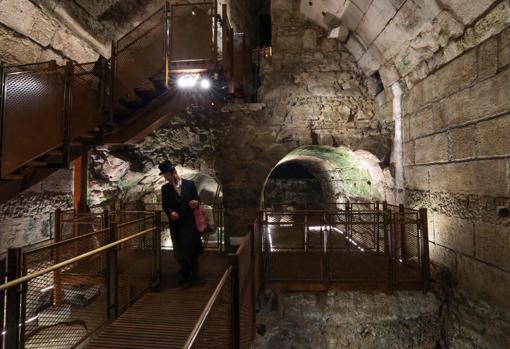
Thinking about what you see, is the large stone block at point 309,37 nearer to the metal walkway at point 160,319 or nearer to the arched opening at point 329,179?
the arched opening at point 329,179

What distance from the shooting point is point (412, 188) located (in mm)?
6344

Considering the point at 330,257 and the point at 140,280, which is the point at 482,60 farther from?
the point at 140,280

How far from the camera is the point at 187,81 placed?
20.5 ft

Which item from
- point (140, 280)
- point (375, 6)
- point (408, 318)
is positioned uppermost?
point (375, 6)

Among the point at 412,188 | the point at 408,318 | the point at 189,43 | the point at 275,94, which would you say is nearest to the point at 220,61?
the point at 189,43

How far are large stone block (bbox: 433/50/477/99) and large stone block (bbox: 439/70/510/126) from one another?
0.14 metres

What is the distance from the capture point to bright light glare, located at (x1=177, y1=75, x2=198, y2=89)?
611 cm

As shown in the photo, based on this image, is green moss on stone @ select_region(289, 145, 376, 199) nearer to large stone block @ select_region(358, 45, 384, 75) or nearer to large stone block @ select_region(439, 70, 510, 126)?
large stone block @ select_region(358, 45, 384, 75)

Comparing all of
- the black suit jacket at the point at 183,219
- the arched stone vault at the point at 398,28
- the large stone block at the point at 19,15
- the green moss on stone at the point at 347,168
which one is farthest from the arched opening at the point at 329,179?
the large stone block at the point at 19,15

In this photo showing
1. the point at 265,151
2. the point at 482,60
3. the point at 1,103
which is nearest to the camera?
the point at 1,103

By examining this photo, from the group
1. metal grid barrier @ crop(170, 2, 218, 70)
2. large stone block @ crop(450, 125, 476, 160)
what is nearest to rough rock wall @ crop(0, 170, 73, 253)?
metal grid barrier @ crop(170, 2, 218, 70)

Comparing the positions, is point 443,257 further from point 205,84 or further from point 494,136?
point 205,84

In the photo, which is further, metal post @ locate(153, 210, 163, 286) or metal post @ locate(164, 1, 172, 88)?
metal post @ locate(164, 1, 172, 88)

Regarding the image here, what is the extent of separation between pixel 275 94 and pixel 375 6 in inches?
121
